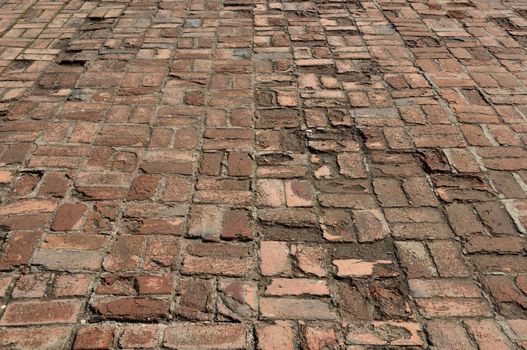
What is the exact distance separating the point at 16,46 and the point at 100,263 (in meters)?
2.53

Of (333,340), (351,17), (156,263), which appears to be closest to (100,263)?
(156,263)

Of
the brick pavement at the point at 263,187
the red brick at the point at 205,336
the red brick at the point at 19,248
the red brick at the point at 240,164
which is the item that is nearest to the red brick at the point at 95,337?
the brick pavement at the point at 263,187

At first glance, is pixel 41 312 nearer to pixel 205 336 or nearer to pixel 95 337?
pixel 95 337

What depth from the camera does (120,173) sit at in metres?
2.54

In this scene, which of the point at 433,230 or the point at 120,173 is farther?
the point at 120,173

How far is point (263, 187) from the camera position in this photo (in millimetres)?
2479

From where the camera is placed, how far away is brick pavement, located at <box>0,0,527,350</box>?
1879mm

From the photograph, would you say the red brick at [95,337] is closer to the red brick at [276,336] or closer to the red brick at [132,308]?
the red brick at [132,308]

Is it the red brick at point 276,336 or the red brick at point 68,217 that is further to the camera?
the red brick at point 68,217

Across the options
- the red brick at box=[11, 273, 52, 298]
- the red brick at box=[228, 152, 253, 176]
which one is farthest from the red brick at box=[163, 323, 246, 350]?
the red brick at box=[228, 152, 253, 176]

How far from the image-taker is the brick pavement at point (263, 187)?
1.88 m

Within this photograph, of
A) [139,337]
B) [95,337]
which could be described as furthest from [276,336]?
[95,337]

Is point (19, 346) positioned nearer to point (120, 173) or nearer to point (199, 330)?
point (199, 330)

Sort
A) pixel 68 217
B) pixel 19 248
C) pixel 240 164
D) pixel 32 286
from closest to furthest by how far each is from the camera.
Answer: pixel 32 286 → pixel 19 248 → pixel 68 217 → pixel 240 164
